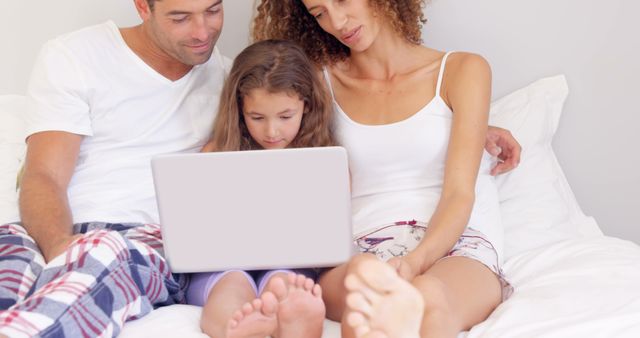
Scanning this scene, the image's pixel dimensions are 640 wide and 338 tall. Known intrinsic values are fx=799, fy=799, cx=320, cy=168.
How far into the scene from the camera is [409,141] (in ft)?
5.20

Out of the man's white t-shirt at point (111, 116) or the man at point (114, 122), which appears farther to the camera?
the man's white t-shirt at point (111, 116)

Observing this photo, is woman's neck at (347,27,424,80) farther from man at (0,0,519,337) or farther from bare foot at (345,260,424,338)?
bare foot at (345,260,424,338)

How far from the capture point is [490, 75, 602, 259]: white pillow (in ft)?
5.63

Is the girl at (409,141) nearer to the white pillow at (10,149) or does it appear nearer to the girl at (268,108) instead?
the girl at (268,108)

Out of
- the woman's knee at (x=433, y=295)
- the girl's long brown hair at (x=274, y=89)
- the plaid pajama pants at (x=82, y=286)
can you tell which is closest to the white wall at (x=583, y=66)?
the girl's long brown hair at (x=274, y=89)

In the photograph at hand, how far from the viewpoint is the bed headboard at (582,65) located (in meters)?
1.93

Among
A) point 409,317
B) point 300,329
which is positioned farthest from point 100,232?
point 409,317

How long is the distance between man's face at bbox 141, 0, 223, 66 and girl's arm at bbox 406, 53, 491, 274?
19.4 inches

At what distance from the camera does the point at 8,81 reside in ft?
6.86

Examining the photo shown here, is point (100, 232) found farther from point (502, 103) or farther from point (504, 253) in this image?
point (502, 103)

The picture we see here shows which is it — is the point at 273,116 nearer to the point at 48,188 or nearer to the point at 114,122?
the point at 114,122

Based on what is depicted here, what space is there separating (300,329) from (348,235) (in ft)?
0.52

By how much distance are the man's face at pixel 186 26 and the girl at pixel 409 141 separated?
7.8 inches

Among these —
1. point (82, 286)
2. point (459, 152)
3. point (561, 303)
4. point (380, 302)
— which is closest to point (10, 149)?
point (82, 286)
